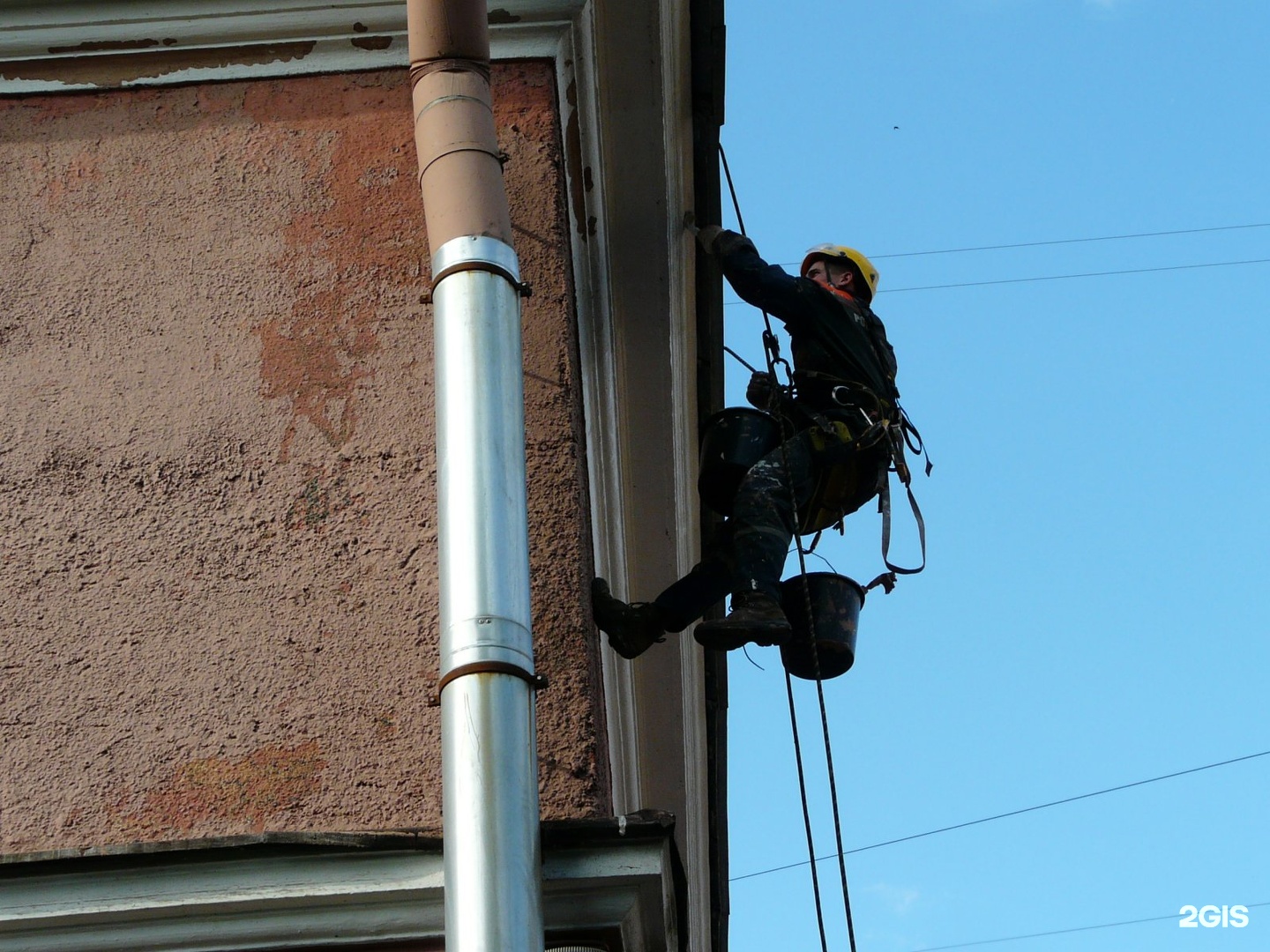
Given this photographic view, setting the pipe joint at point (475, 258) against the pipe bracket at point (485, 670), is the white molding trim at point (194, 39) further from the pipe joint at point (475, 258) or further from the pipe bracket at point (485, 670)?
the pipe bracket at point (485, 670)

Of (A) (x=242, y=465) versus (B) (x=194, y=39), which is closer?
(A) (x=242, y=465)

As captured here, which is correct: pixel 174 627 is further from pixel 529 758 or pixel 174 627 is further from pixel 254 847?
pixel 529 758

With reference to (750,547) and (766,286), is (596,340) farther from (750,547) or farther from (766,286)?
(750,547)

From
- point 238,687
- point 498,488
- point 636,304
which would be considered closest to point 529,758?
point 498,488

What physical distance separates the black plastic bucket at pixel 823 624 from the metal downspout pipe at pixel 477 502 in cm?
169

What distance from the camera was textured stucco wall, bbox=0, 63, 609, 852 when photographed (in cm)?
529

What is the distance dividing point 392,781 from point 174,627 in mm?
835

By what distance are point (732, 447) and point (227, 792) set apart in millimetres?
2127

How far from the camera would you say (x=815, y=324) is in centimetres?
694

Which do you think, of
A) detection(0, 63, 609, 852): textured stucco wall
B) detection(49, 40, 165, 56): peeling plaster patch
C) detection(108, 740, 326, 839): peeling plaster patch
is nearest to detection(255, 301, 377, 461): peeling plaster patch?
detection(0, 63, 609, 852): textured stucco wall

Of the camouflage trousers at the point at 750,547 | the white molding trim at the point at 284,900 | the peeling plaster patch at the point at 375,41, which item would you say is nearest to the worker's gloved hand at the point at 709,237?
the camouflage trousers at the point at 750,547

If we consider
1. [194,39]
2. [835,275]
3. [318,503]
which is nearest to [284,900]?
[318,503]

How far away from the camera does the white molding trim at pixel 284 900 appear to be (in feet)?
15.4

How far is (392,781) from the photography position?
17.1ft
